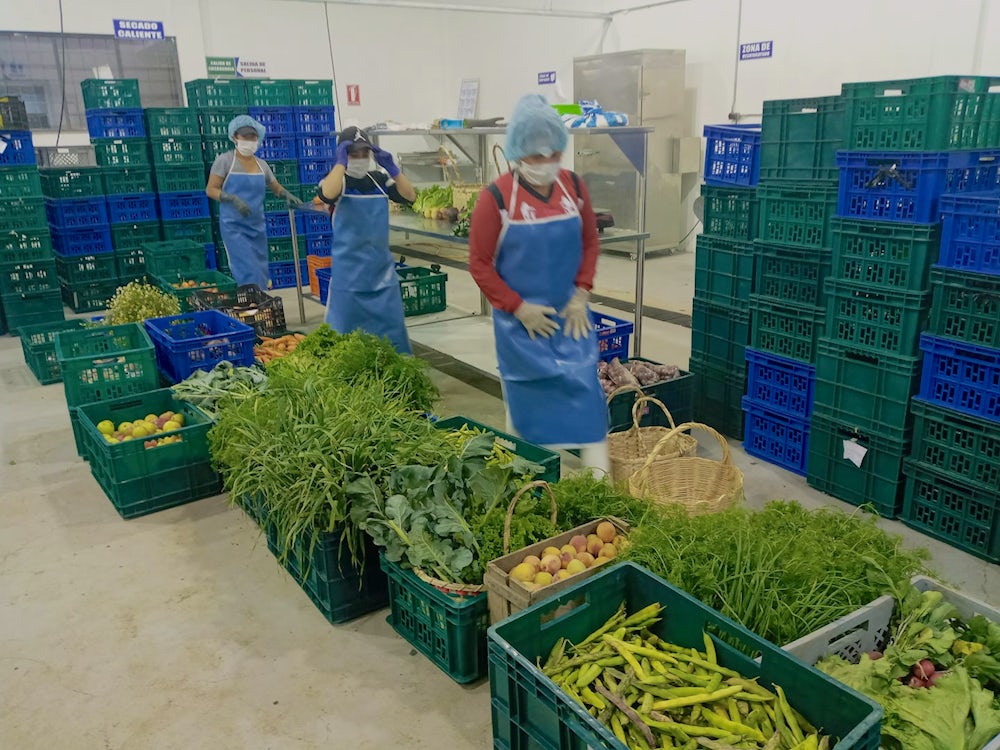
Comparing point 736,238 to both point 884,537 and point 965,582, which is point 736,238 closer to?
point 965,582

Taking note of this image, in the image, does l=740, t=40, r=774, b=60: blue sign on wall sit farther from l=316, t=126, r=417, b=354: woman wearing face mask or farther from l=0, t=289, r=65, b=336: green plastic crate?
l=0, t=289, r=65, b=336: green plastic crate

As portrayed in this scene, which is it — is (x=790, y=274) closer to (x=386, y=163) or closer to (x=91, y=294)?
(x=386, y=163)

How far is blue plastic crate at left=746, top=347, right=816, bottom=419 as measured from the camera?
379 centimetres

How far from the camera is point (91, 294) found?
24.5 ft

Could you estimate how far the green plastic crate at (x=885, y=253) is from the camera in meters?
3.13

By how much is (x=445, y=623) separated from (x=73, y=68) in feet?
28.4

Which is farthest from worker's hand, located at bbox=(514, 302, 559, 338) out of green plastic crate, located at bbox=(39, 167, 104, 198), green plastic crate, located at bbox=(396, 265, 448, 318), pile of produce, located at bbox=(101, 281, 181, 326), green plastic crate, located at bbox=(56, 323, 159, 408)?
green plastic crate, located at bbox=(39, 167, 104, 198)

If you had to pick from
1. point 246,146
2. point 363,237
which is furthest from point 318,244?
point 363,237

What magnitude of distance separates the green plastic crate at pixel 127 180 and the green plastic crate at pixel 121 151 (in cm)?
4

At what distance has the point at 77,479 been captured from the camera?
4.04 meters

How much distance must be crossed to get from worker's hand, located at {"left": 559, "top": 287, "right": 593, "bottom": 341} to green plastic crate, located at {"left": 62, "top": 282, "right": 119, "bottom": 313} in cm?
572

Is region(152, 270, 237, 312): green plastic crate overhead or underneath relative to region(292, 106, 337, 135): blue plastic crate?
underneath

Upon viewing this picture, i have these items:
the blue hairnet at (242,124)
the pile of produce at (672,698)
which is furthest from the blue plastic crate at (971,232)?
the blue hairnet at (242,124)

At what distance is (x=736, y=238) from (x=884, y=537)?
226 cm
